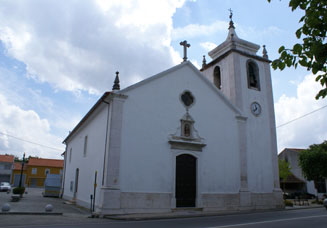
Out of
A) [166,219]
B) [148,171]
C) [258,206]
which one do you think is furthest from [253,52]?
[166,219]

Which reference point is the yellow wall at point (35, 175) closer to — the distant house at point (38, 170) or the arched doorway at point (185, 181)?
the distant house at point (38, 170)

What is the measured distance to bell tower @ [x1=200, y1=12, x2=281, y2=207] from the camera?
18453 mm

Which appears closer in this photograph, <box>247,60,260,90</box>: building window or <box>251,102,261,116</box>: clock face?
<box>251,102,261,116</box>: clock face

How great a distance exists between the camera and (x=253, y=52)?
21703 mm

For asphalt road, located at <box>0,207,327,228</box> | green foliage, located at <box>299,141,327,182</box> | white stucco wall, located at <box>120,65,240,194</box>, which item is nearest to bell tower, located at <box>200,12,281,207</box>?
white stucco wall, located at <box>120,65,240,194</box>

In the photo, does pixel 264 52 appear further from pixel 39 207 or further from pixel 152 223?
pixel 39 207

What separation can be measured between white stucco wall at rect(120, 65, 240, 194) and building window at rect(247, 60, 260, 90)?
369cm

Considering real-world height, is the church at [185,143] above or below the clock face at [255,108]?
below

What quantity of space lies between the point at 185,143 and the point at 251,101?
6.99 meters

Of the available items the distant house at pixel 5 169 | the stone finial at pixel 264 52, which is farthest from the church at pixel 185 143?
the distant house at pixel 5 169

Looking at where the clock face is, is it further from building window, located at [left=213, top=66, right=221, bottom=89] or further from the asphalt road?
the asphalt road

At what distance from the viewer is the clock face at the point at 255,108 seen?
20.0m

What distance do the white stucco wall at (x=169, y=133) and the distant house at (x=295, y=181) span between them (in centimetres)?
2268

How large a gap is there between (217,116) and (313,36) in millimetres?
13277
